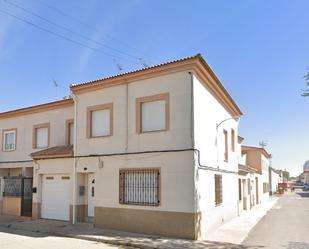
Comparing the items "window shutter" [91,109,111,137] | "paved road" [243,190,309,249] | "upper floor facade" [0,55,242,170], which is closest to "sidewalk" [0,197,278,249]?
"paved road" [243,190,309,249]

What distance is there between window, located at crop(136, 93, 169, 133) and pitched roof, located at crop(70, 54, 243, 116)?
91cm

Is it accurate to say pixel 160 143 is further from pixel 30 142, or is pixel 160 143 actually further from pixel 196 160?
pixel 30 142

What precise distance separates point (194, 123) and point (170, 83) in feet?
5.81

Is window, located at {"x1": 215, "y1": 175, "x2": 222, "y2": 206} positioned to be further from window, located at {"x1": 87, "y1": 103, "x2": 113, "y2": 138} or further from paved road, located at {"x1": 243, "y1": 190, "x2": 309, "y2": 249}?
window, located at {"x1": 87, "y1": 103, "x2": 113, "y2": 138}

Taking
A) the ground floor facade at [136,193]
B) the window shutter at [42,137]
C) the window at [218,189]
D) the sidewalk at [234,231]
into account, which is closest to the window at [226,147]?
the ground floor facade at [136,193]

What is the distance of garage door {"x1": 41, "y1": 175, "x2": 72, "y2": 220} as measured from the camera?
15227mm

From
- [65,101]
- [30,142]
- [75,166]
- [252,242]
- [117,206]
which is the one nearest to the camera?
[252,242]

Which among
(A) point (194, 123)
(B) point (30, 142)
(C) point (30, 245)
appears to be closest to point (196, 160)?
(A) point (194, 123)

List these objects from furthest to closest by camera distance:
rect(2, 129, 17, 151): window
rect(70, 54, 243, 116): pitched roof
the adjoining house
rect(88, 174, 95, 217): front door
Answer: rect(2, 129, 17, 151): window, the adjoining house, rect(88, 174, 95, 217): front door, rect(70, 54, 243, 116): pitched roof

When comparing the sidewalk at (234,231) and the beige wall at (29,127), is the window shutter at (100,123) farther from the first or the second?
the sidewalk at (234,231)

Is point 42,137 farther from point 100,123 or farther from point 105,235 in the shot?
point 105,235

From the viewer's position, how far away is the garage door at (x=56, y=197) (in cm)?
1523

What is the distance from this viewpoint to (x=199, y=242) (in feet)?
35.6

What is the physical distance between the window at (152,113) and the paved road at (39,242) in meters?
4.49
